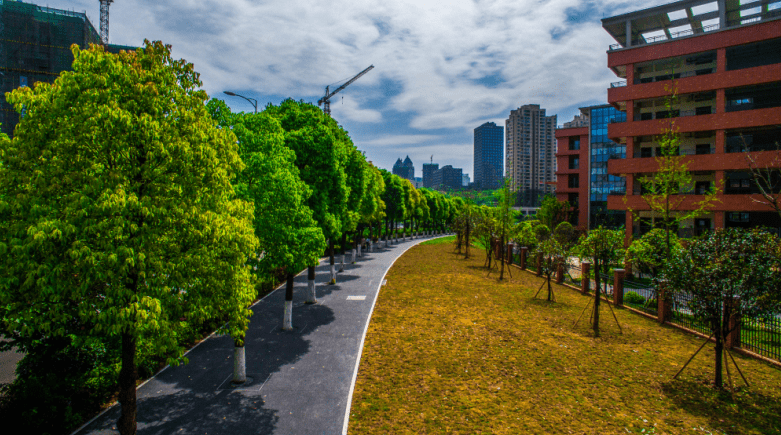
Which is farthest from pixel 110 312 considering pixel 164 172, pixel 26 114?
pixel 26 114

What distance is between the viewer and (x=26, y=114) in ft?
19.9

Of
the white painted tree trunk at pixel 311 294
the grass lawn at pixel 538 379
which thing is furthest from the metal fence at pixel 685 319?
the white painted tree trunk at pixel 311 294

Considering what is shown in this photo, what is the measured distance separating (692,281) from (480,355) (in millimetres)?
6378

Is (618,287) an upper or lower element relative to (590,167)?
lower

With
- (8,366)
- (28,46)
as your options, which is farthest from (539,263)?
(28,46)

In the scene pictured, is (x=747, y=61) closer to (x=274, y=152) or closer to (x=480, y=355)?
(x=480, y=355)

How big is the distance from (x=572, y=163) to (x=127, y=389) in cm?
6568

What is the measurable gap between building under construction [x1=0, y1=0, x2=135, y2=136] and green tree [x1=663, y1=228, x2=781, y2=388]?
269 feet

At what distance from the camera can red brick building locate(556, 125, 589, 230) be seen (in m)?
58.5

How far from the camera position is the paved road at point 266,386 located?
827 centimetres

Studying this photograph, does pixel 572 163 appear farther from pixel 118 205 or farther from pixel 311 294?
pixel 118 205

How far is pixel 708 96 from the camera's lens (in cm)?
3072

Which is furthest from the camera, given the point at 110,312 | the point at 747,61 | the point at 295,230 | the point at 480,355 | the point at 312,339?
the point at 747,61

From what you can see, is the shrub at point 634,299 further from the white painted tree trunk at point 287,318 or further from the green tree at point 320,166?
the white painted tree trunk at point 287,318
